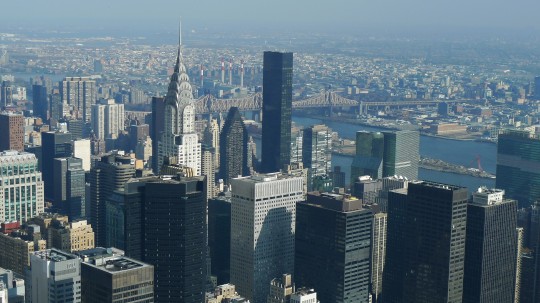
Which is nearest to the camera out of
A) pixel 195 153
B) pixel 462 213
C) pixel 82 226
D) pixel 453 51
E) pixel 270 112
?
pixel 462 213

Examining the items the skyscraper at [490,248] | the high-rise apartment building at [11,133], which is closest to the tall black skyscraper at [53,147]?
the high-rise apartment building at [11,133]

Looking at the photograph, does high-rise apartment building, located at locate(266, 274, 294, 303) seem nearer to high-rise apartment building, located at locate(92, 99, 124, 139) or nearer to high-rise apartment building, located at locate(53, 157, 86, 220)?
high-rise apartment building, located at locate(53, 157, 86, 220)

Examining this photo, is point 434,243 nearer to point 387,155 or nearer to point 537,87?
point 387,155

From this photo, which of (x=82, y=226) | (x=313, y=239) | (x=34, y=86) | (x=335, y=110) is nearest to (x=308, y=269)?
(x=313, y=239)

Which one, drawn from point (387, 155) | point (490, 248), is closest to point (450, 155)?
point (387, 155)

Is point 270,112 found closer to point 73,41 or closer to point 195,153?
point 195,153

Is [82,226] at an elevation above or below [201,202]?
below

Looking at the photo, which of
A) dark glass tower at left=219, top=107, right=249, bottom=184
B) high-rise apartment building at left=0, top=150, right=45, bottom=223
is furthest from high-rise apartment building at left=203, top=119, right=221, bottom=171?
high-rise apartment building at left=0, top=150, right=45, bottom=223
